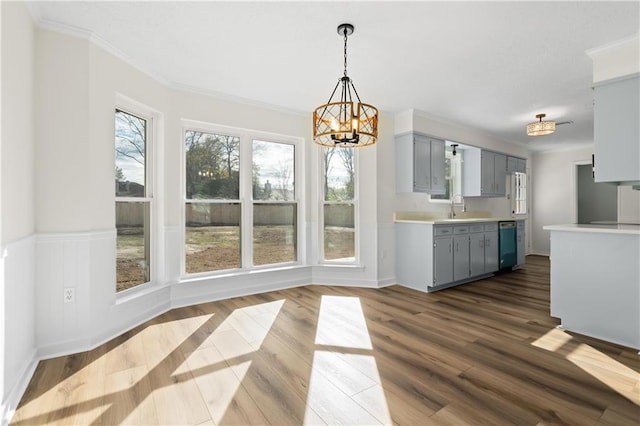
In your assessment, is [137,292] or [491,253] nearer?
[137,292]

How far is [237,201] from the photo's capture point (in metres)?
4.14

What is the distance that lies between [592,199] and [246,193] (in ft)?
27.9

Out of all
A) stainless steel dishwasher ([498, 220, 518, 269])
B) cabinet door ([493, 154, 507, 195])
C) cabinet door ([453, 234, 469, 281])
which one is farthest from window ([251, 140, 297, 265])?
cabinet door ([493, 154, 507, 195])

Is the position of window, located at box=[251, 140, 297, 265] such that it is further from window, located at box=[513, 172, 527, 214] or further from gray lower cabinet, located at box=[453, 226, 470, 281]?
window, located at box=[513, 172, 527, 214]

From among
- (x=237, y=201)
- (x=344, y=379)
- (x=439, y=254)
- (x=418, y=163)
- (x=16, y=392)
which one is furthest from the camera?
(x=418, y=163)

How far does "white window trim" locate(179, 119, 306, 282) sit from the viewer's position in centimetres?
378

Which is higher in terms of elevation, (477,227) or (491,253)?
(477,227)

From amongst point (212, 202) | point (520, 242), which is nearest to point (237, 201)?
point (212, 202)

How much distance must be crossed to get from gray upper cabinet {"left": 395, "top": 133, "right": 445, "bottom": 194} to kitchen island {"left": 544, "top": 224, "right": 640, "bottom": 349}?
194cm

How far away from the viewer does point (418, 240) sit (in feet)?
14.6

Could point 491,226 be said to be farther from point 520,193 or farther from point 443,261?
point 520,193

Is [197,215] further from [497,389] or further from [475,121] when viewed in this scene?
[475,121]

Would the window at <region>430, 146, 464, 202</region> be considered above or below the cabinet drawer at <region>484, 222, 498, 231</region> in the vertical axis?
above

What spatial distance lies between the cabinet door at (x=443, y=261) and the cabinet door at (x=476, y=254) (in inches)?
22.0
